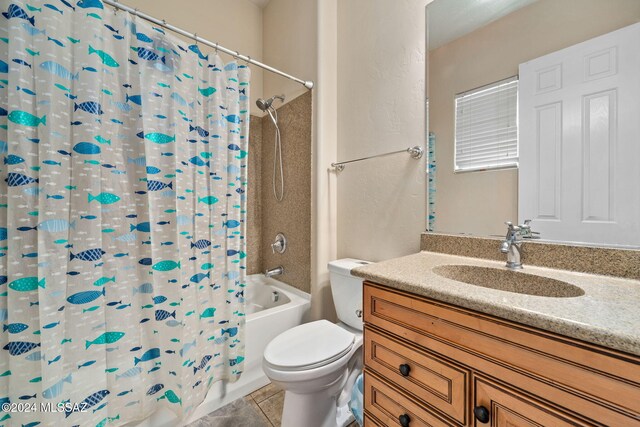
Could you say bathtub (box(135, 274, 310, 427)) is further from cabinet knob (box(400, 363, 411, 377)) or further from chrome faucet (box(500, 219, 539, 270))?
chrome faucet (box(500, 219, 539, 270))

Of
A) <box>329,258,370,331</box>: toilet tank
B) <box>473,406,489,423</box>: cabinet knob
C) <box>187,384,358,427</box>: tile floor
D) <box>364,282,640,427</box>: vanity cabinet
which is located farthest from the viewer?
<box>329,258,370,331</box>: toilet tank

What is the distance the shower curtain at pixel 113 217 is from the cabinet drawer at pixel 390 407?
2.73 feet

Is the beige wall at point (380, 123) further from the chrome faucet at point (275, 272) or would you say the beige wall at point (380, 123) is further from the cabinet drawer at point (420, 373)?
the cabinet drawer at point (420, 373)

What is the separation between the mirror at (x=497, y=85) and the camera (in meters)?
0.84

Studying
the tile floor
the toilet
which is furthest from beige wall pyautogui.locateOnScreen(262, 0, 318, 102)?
the tile floor

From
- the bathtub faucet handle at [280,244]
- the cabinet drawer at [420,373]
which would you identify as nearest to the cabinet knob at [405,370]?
the cabinet drawer at [420,373]

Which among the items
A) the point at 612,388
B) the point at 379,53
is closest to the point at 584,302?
the point at 612,388

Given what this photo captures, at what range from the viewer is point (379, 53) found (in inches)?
59.4

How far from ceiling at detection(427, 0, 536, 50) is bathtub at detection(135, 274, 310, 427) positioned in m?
1.74

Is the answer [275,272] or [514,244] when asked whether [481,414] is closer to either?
[514,244]

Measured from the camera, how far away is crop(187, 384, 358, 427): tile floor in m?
1.29

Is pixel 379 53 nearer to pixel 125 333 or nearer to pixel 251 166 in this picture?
pixel 251 166

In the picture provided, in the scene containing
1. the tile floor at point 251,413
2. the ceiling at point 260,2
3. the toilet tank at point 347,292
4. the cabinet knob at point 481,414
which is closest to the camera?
the cabinet knob at point 481,414

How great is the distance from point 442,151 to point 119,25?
5.21 feet
